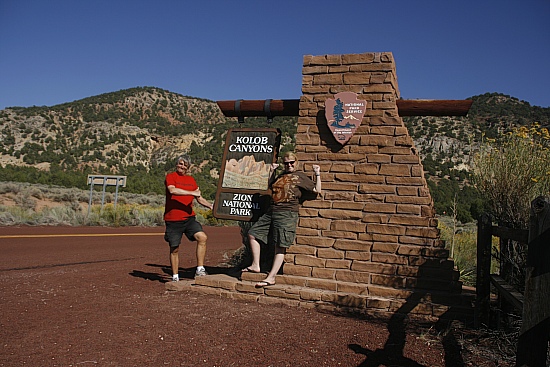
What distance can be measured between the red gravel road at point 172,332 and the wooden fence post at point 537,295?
168 centimetres

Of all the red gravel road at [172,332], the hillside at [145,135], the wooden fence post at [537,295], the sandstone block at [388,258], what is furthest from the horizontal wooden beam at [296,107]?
the hillside at [145,135]

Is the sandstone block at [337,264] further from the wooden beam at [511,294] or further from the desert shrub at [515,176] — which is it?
the desert shrub at [515,176]

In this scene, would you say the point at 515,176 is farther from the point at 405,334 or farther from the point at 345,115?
the point at 405,334

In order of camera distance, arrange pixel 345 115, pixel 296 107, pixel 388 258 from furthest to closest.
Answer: pixel 296 107 → pixel 345 115 → pixel 388 258

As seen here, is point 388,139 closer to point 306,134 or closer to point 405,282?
point 306,134

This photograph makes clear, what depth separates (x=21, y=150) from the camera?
50.5m

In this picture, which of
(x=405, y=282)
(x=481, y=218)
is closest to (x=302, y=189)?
(x=405, y=282)

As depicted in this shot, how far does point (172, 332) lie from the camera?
4.79 metres

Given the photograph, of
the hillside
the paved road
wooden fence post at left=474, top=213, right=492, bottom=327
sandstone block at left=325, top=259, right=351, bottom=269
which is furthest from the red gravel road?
the hillside

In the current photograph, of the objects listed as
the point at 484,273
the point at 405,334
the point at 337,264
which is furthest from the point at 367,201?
the point at 405,334

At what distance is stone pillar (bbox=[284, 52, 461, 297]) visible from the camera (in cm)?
593

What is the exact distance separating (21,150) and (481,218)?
175ft

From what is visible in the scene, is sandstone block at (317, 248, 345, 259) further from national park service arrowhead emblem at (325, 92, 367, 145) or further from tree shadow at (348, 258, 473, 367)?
national park service arrowhead emblem at (325, 92, 367, 145)

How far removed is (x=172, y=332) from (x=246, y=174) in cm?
299
